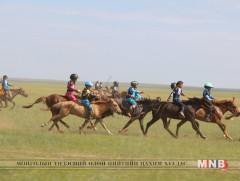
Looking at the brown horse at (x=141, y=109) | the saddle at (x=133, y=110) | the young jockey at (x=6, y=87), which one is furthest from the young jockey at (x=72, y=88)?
the young jockey at (x=6, y=87)

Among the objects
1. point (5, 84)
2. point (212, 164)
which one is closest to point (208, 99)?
point (212, 164)

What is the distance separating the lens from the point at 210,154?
1362 centimetres

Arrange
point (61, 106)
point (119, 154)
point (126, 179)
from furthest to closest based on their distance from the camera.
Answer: point (61, 106)
point (119, 154)
point (126, 179)

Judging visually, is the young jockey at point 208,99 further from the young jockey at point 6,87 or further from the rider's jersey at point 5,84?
the rider's jersey at point 5,84

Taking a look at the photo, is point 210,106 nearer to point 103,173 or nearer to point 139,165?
point 139,165

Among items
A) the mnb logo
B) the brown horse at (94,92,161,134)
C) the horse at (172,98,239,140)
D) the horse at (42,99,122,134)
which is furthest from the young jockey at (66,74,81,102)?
the mnb logo

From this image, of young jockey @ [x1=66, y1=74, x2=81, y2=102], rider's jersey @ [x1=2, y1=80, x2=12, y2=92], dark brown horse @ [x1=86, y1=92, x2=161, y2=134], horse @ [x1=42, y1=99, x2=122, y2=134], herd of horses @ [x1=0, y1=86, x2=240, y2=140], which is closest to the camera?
horse @ [x1=42, y1=99, x2=122, y2=134]

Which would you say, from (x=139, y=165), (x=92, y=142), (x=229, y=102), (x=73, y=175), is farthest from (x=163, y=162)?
(x=229, y=102)

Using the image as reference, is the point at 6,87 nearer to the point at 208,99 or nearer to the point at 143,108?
the point at 143,108

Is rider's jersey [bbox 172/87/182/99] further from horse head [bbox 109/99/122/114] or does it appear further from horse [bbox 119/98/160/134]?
horse head [bbox 109/99/122/114]

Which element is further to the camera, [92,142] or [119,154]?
[92,142]

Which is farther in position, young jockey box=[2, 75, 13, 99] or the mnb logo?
young jockey box=[2, 75, 13, 99]

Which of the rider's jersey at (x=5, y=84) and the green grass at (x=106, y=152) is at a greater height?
the rider's jersey at (x=5, y=84)

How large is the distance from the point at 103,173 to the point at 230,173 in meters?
3.10
